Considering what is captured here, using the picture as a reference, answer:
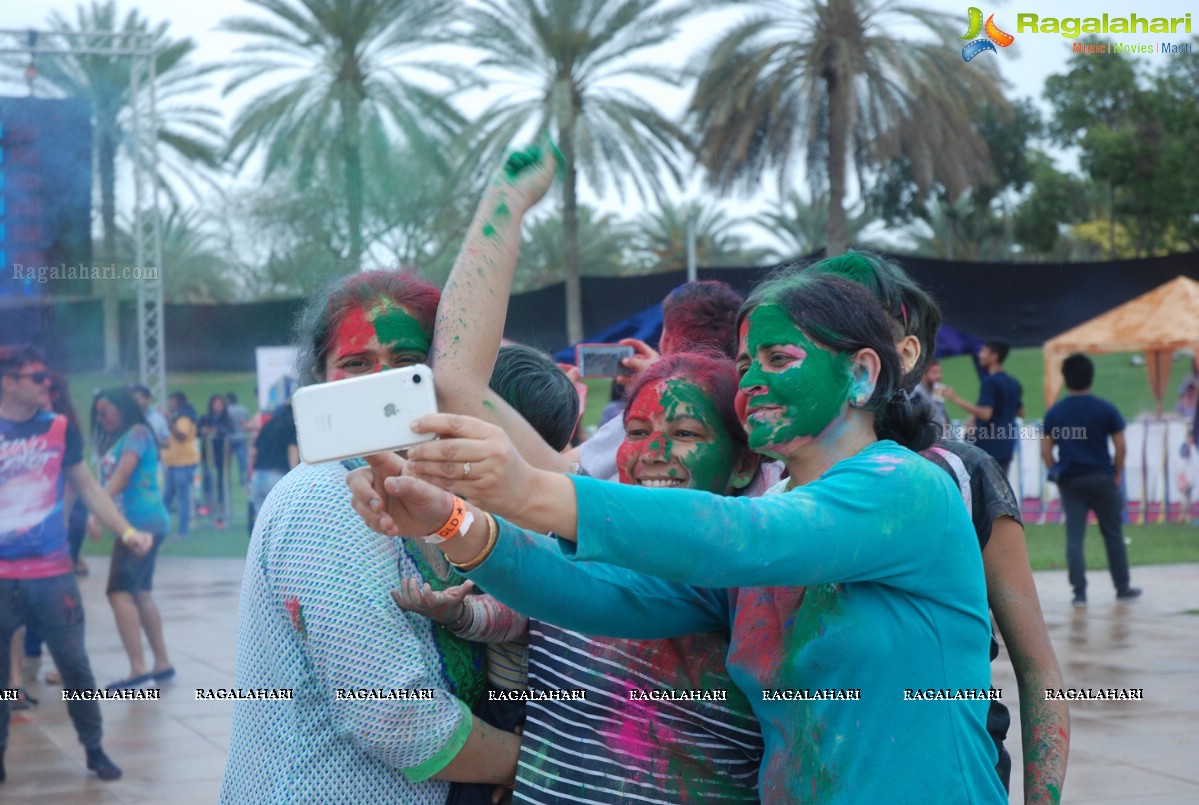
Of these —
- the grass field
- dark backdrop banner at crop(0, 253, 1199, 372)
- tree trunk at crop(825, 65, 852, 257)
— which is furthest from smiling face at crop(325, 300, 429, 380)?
tree trunk at crop(825, 65, 852, 257)

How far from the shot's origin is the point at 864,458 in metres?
1.71

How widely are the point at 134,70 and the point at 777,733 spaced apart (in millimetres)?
13047

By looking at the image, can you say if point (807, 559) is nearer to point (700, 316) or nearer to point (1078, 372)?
point (700, 316)

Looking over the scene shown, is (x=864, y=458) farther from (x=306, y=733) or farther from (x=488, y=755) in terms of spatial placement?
(x=306, y=733)

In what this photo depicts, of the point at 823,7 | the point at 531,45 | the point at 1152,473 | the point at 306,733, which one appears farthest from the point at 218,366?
the point at 306,733

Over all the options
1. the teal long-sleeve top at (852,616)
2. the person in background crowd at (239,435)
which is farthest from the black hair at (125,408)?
the person in background crowd at (239,435)

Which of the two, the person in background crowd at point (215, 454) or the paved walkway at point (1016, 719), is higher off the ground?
the person in background crowd at point (215, 454)

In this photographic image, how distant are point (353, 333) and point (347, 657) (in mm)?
534

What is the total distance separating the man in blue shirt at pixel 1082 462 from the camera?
962 cm

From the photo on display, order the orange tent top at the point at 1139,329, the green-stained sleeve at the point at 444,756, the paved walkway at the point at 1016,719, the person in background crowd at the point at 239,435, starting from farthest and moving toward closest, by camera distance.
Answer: the person in background crowd at the point at 239,435, the orange tent top at the point at 1139,329, the paved walkway at the point at 1016,719, the green-stained sleeve at the point at 444,756

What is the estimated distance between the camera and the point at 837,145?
1916 cm

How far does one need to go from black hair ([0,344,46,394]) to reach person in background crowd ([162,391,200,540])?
990cm

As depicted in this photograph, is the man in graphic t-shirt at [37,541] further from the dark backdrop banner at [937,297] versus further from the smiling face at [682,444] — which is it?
the dark backdrop banner at [937,297]

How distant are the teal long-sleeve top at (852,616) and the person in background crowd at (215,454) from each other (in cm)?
1698
